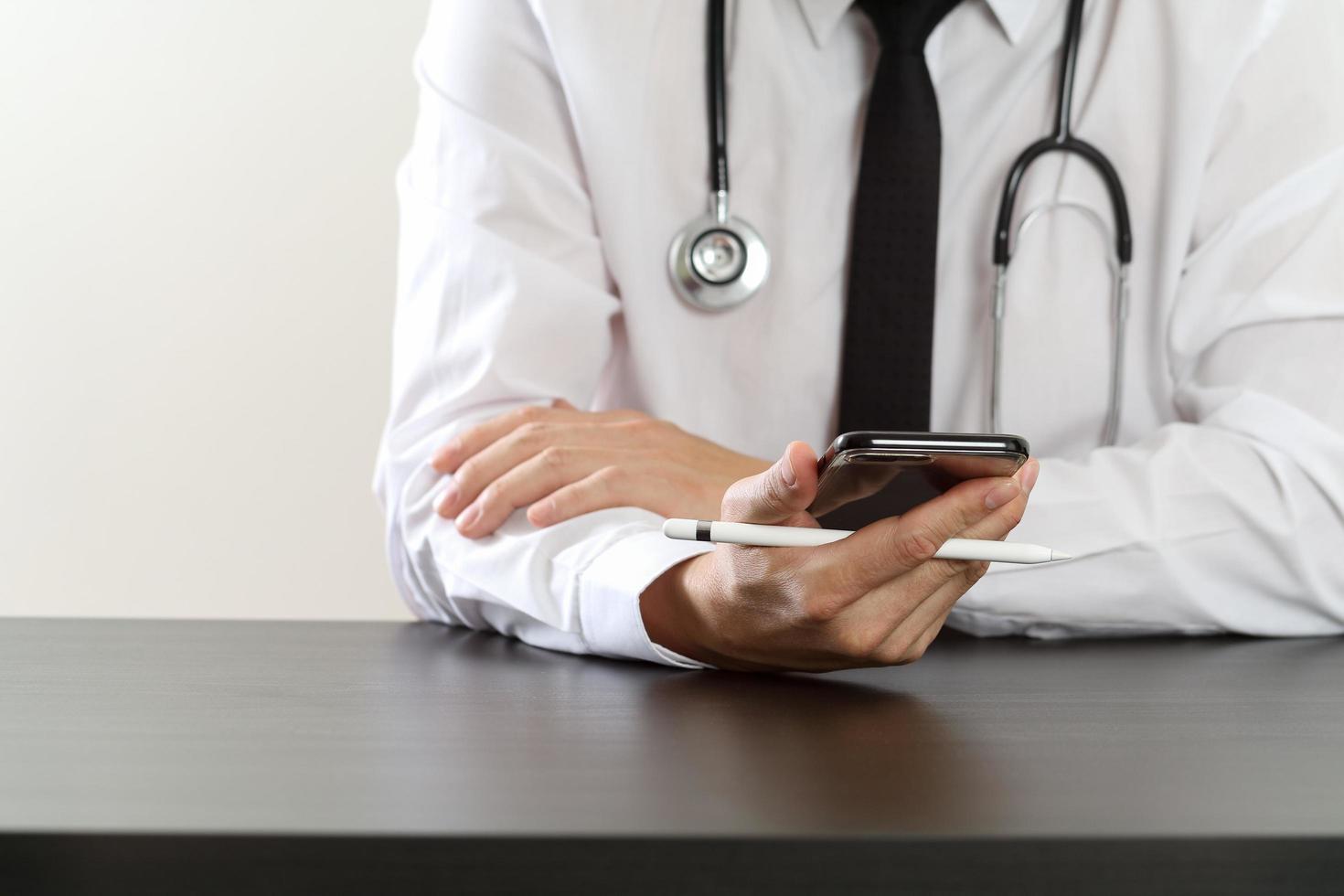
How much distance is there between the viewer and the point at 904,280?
100 cm

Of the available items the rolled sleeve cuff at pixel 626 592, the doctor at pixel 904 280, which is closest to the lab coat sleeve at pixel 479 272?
the doctor at pixel 904 280

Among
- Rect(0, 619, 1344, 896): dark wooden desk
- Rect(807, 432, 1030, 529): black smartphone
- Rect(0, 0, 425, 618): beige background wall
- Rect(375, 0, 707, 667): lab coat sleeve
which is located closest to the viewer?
Rect(0, 619, 1344, 896): dark wooden desk

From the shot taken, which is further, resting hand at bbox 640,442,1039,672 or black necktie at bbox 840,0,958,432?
black necktie at bbox 840,0,958,432

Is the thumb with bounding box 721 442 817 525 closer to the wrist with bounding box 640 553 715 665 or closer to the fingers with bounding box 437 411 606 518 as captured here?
the wrist with bounding box 640 553 715 665

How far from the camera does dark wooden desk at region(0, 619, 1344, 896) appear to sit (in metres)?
0.26

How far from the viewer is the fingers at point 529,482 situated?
2.64ft

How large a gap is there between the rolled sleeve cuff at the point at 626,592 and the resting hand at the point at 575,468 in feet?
0.32

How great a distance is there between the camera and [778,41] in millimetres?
1051

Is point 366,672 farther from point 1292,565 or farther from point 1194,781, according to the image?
point 1292,565

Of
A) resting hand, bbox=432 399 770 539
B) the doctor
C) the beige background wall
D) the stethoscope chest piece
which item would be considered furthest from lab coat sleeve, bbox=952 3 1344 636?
the beige background wall

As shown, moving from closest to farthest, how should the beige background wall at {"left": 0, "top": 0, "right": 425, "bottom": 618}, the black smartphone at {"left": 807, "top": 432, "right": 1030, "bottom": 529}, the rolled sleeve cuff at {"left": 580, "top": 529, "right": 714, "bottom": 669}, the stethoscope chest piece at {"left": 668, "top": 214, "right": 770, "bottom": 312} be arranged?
the black smartphone at {"left": 807, "top": 432, "right": 1030, "bottom": 529} → the rolled sleeve cuff at {"left": 580, "top": 529, "right": 714, "bottom": 669} → the stethoscope chest piece at {"left": 668, "top": 214, "right": 770, "bottom": 312} → the beige background wall at {"left": 0, "top": 0, "right": 425, "bottom": 618}

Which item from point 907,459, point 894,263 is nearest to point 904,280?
point 894,263

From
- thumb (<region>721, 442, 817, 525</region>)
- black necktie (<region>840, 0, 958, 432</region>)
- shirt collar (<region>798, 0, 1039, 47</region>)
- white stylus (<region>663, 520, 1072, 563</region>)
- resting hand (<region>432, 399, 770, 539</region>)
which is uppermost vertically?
shirt collar (<region>798, 0, 1039, 47</region>)

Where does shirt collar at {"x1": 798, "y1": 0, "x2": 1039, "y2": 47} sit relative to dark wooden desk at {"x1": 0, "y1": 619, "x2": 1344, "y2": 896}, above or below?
above
